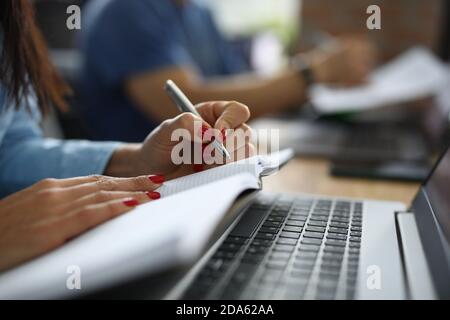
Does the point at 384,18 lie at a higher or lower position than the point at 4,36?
higher

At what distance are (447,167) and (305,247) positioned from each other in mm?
162

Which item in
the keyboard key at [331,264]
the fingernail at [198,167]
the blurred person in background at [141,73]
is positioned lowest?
the keyboard key at [331,264]

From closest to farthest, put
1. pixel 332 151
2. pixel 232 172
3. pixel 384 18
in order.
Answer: pixel 232 172
pixel 332 151
pixel 384 18

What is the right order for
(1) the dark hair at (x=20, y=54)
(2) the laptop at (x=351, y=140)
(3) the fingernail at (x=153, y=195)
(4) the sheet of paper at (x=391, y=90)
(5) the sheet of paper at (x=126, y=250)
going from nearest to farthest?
(5) the sheet of paper at (x=126, y=250) → (3) the fingernail at (x=153, y=195) → (1) the dark hair at (x=20, y=54) → (2) the laptop at (x=351, y=140) → (4) the sheet of paper at (x=391, y=90)

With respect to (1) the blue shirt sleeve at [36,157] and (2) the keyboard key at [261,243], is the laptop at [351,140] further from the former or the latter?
(2) the keyboard key at [261,243]

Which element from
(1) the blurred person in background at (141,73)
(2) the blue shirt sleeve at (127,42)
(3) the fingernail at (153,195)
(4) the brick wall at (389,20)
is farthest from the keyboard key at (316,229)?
(4) the brick wall at (389,20)

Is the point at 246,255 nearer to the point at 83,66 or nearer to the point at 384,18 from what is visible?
the point at 83,66

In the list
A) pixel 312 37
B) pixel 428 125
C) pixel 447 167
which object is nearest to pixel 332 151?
pixel 428 125

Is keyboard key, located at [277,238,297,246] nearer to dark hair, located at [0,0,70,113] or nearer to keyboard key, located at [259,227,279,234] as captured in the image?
keyboard key, located at [259,227,279,234]

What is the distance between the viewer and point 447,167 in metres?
0.41

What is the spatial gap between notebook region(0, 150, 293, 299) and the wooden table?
26 centimetres

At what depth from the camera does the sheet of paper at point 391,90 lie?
927mm

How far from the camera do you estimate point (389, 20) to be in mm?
1504

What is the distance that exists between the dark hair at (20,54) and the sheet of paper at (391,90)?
0.56 m
